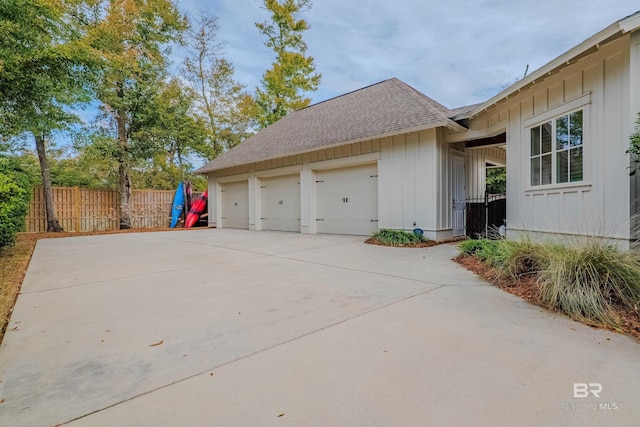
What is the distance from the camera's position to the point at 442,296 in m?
3.49

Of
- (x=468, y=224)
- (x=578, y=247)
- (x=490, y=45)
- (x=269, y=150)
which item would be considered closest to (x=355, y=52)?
(x=490, y=45)

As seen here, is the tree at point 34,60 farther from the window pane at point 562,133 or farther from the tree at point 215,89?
the tree at point 215,89

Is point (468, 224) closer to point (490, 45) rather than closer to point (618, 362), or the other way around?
point (618, 362)

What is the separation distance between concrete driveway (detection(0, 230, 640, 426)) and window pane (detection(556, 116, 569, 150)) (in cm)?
337

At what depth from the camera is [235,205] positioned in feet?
45.7

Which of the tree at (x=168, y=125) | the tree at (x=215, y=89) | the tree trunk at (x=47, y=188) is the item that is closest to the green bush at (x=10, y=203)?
the tree trunk at (x=47, y=188)

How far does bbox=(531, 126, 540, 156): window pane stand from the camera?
6.05 m

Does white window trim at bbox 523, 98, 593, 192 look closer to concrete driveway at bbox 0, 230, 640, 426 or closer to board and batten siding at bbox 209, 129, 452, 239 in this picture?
board and batten siding at bbox 209, 129, 452, 239

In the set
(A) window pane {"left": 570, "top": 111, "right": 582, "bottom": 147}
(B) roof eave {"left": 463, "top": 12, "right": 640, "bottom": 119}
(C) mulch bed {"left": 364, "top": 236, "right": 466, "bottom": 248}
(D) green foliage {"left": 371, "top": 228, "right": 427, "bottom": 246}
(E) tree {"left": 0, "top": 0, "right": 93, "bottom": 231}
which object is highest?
(E) tree {"left": 0, "top": 0, "right": 93, "bottom": 231}

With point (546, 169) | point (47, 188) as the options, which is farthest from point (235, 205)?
point (546, 169)

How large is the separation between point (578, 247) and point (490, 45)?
15.2 m

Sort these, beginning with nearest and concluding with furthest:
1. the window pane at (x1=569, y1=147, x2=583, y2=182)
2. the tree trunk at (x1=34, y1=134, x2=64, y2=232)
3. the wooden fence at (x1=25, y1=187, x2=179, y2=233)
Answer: the window pane at (x1=569, y1=147, x2=583, y2=182) < the tree trunk at (x1=34, y1=134, x2=64, y2=232) < the wooden fence at (x1=25, y1=187, x2=179, y2=233)

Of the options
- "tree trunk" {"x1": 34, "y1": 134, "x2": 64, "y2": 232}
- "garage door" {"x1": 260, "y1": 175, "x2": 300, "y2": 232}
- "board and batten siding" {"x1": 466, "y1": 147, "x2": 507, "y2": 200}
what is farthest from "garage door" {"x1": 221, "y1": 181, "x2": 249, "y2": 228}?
"board and batten siding" {"x1": 466, "y1": 147, "x2": 507, "y2": 200}

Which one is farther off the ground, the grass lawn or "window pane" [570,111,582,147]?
"window pane" [570,111,582,147]
